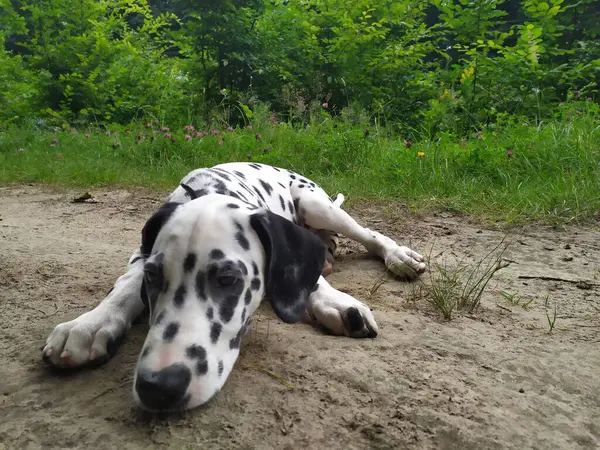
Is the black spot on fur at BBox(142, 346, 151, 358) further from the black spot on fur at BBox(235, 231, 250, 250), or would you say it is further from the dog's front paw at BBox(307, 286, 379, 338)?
the dog's front paw at BBox(307, 286, 379, 338)

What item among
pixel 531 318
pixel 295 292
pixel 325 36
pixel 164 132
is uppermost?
pixel 325 36

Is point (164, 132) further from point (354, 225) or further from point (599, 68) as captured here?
point (599, 68)

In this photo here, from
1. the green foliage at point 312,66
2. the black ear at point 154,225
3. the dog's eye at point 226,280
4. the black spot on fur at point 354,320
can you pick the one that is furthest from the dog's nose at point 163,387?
the green foliage at point 312,66

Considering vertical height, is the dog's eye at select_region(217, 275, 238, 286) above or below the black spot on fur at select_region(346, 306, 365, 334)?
above

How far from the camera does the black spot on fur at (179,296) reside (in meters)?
2.12

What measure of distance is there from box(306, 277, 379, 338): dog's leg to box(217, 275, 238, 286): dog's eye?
0.70 metres

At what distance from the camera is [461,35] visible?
11016 millimetres

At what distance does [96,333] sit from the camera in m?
2.42

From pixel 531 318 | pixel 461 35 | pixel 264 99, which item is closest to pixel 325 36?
pixel 264 99

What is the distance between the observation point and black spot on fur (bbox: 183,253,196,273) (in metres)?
2.18

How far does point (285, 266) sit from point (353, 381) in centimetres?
62

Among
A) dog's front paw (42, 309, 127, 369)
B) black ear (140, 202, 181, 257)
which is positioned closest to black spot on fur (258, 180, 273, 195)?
black ear (140, 202, 181, 257)

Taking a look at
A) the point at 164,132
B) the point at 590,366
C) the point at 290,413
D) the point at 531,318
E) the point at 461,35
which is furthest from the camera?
the point at 461,35

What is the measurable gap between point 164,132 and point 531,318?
7442 millimetres
